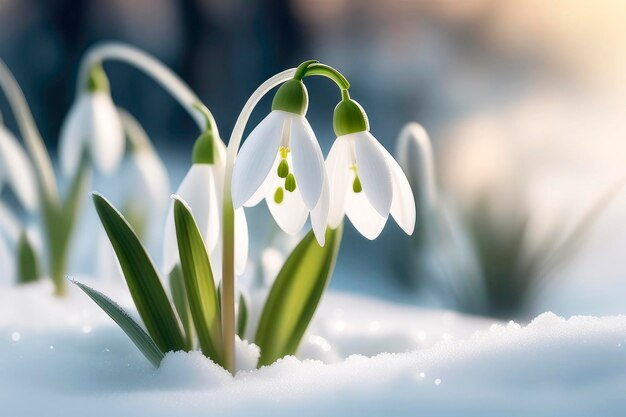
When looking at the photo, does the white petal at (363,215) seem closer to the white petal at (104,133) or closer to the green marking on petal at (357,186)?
the green marking on petal at (357,186)

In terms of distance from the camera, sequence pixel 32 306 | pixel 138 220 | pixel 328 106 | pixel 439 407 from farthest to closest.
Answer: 1. pixel 328 106
2. pixel 138 220
3. pixel 32 306
4. pixel 439 407

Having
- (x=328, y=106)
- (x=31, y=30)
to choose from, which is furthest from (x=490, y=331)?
(x=31, y=30)

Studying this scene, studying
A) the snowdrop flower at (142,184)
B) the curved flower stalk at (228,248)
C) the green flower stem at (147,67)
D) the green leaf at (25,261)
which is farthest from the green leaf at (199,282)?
the green leaf at (25,261)

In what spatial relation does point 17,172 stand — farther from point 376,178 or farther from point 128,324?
point 376,178

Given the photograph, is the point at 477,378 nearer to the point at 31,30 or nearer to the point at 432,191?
the point at 432,191

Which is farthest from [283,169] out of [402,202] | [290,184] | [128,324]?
[128,324]

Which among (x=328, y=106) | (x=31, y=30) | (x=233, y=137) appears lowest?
(x=233, y=137)
